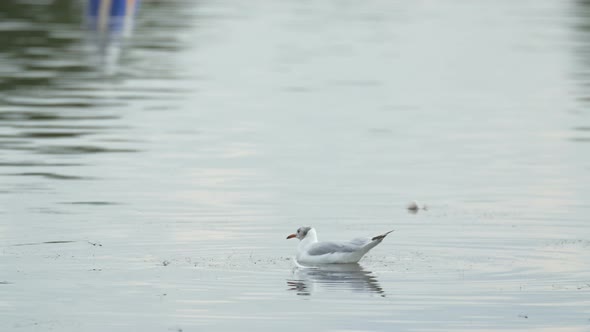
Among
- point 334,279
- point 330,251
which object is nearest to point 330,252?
point 330,251

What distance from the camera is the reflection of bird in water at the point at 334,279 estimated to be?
12898mm

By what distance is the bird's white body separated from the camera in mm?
13734

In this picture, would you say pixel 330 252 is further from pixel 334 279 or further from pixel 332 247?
pixel 334 279

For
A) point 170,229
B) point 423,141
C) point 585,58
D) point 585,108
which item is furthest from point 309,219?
point 585,58

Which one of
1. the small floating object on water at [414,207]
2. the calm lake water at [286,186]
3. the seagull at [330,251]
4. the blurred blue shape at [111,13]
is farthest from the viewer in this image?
the blurred blue shape at [111,13]

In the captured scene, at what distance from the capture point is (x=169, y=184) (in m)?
18.9

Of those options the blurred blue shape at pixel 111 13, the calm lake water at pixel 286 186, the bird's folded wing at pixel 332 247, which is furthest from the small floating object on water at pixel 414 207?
the blurred blue shape at pixel 111 13

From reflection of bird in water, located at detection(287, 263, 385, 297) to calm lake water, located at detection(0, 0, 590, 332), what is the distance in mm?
40

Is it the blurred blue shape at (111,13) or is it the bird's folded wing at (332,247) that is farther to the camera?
the blurred blue shape at (111,13)

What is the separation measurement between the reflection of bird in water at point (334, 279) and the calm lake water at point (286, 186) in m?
0.04

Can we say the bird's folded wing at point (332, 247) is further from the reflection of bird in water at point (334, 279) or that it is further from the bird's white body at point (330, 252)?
the reflection of bird in water at point (334, 279)

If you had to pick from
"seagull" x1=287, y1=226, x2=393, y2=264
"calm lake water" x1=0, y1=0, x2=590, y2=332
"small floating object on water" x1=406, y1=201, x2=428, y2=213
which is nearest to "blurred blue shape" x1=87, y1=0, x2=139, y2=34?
"calm lake water" x1=0, y1=0, x2=590, y2=332

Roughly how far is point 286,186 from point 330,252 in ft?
16.1

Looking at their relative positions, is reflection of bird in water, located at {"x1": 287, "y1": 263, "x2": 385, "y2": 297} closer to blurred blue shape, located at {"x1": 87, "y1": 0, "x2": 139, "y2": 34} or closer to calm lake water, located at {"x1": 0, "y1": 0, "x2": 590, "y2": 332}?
calm lake water, located at {"x1": 0, "y1": 0, "x2": 590, "y2": 332}
